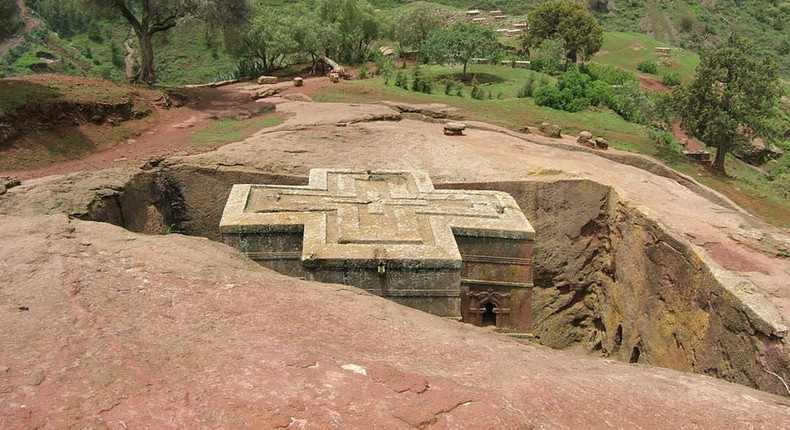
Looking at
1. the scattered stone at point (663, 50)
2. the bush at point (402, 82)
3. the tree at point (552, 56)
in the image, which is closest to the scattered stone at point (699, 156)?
the bush at point (402, 82)

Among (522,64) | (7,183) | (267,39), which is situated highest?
(267,39)

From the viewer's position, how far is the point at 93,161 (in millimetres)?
14266

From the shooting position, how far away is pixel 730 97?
66.3 ft

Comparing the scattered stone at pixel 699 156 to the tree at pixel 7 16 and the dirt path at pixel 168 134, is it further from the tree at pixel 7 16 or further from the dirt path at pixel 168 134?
the tree at pixel 7 16

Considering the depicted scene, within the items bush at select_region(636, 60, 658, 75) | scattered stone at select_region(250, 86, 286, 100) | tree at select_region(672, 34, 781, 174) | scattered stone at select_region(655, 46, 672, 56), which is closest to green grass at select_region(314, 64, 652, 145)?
tree at select_region(672, 34, 781, 174)

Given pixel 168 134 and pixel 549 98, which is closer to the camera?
pixel 168 134

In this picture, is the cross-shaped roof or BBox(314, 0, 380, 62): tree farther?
BBox(314, 0, 380, 62): tree

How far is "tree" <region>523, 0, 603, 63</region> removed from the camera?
127ft

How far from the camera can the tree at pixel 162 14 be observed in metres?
22.3

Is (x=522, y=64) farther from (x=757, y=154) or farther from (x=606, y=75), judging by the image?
(x=757, y=154)

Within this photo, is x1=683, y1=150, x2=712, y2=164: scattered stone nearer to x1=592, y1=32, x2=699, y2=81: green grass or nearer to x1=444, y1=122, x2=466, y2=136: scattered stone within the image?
x1=444, y1=122, x2=466, y2=136: scattered stone

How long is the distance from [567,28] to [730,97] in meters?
20.9

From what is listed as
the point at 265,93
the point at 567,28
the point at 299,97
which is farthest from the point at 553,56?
the point at 265,93

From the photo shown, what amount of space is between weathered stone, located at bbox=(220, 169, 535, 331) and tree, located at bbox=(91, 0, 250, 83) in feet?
48.4
